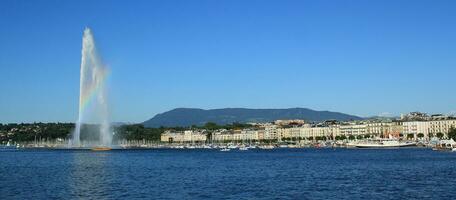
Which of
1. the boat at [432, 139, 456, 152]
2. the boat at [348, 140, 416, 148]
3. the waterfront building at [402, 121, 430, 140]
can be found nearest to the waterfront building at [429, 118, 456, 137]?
the waterfront building at [402, 121, 430, 140]

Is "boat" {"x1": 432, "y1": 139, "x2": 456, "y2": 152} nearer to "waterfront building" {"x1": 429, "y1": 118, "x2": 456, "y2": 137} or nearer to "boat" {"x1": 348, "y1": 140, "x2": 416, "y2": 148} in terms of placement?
"boat" {"x1": 348, "y1": 140, "x2": 416, "y2": 148}

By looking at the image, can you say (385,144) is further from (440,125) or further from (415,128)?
(415,128)

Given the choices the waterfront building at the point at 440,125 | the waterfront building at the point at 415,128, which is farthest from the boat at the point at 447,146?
the waterfront building at the point at 415,128

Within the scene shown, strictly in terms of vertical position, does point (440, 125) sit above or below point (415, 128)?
above

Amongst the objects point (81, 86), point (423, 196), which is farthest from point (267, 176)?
point (81, 86)

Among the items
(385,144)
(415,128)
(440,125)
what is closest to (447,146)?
(385,144)

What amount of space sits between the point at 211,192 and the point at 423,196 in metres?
9.56

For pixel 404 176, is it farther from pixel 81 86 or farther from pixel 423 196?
pixel 81 86

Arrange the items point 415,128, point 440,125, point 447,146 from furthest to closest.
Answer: point 415,128, point 440,125, point 447,146

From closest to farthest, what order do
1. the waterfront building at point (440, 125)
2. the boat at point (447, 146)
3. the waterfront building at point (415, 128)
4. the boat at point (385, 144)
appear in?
the boat at point (447, 146) < the boat at point (385, 144) < the waterfront building at point (440, 125) < the waterfront building at point (415, 128)

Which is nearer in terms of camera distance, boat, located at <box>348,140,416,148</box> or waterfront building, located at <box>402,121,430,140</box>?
boat, located at <box>348,140,416,148</box>

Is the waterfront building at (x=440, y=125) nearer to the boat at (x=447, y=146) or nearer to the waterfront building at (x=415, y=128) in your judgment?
the waterfront building at (x=415, y=128)

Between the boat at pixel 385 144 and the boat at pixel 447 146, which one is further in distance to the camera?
the boat at pixel 385 144

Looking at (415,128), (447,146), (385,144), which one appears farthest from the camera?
(415,128)
